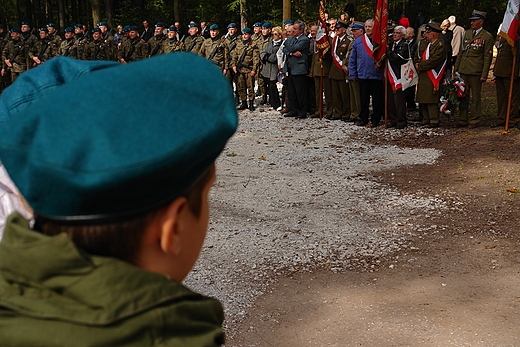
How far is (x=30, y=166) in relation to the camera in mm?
835

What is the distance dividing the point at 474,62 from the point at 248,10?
50.7ft

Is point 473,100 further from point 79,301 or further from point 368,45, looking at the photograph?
point 79,301

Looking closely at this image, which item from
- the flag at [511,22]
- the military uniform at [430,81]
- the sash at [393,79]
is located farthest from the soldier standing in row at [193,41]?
the flag at [511,22]

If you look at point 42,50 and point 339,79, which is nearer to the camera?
point 339,79

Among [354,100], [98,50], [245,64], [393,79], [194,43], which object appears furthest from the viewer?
[98,50]

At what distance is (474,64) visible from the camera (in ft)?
33.2

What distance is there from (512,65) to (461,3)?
51.9 feet

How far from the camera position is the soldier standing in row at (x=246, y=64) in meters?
14.2

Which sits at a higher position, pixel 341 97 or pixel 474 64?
pixel 474 64

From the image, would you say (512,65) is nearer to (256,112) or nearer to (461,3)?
(256,112)

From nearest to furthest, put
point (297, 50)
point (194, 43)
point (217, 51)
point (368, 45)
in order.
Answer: point (368, 45), point (297, 50), point (217, 51), point (194, 43)

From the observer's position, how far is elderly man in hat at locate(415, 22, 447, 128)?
33.4ft

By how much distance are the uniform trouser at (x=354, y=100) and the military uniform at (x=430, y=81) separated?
1.34 metres

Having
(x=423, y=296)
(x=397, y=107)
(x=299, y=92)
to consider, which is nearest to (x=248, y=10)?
(x=299, y=92)
